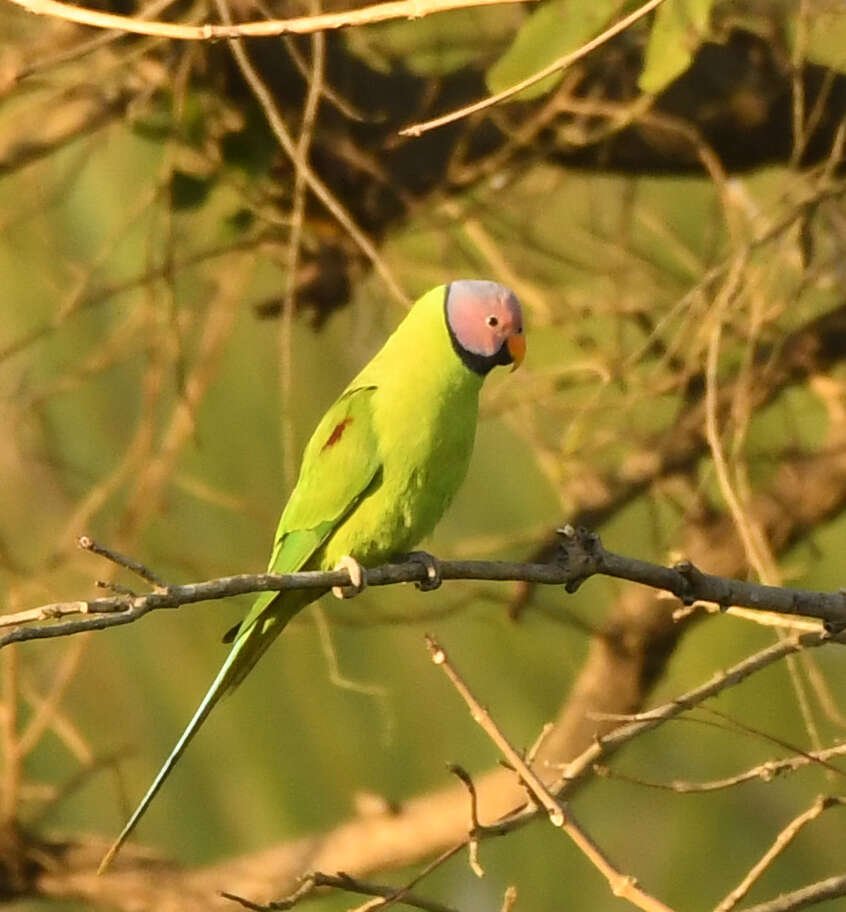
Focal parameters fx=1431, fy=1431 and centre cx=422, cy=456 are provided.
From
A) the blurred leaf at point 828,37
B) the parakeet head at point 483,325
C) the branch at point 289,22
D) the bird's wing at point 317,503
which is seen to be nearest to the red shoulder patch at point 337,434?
the bird's wing at point 317,503

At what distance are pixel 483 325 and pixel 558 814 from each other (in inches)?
25.9

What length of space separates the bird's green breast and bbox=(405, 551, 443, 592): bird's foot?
0.02m

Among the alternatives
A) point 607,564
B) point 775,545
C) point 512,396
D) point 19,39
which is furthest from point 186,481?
point 607,564

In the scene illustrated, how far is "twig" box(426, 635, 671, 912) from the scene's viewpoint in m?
0.95

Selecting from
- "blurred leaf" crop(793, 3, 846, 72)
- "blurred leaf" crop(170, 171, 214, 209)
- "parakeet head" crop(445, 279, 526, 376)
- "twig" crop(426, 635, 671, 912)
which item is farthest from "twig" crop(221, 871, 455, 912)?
"blurred leaf" crop(793, 3, 846, 72)

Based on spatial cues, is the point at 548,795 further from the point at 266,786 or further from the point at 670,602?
the point at 266,786

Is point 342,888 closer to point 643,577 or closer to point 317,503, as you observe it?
point 643,577

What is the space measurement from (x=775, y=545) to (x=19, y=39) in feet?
4.20

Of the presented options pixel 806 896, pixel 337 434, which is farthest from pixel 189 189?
pixel 806 896

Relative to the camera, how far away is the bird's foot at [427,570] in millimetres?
1300

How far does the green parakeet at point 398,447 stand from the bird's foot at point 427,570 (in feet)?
0.06

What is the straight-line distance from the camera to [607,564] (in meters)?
1.11

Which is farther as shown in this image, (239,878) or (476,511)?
(476,511)

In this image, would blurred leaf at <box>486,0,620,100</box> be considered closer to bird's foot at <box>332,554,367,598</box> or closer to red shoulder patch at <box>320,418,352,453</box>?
red shoulder patch at <box>320,418,352,453</box>
